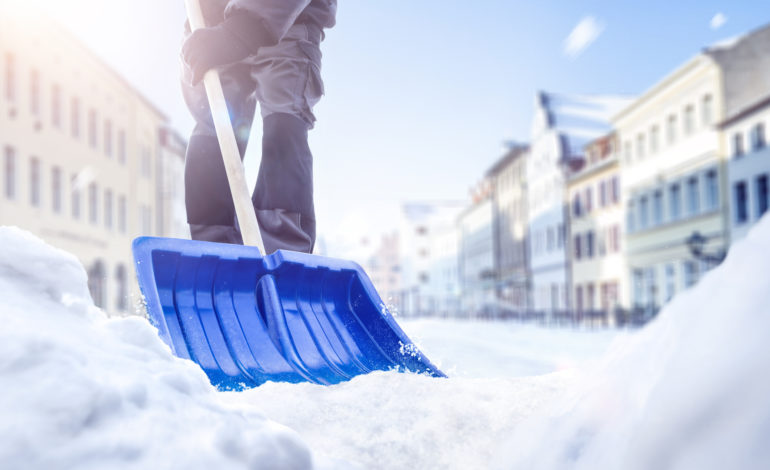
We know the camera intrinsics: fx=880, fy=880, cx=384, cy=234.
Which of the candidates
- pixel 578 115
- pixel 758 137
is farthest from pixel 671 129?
pixel 578 115

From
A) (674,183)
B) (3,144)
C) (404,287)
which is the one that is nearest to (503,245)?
(674,183)

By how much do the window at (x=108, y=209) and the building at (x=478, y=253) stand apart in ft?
74.3

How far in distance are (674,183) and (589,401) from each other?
26350 mm

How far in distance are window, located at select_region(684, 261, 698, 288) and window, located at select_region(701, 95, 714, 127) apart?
12.8ft

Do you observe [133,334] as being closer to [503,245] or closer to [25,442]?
[25,442]

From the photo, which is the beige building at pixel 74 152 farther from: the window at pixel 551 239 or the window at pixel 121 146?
the window at pixel 551 239

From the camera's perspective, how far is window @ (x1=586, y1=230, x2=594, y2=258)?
32.6 m

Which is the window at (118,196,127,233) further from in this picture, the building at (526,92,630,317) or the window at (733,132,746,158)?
the window at (733,132,746,158)

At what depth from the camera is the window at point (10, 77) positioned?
1911cm

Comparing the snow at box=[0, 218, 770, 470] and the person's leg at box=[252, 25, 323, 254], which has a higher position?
the person's leg at box=[252, 25, 323, 254]

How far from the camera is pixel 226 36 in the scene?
2.65 metres

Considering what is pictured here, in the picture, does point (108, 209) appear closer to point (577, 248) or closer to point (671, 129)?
point (671, 129)

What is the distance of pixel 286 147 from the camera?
110 inches

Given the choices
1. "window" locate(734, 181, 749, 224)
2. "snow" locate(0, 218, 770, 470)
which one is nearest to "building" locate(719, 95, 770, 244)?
"window" locate(734, 181, 749, 224)
